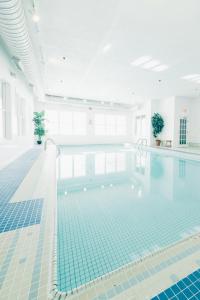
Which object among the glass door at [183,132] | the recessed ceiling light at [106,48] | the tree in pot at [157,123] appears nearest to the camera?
the recessed ceiling light at [106,48]

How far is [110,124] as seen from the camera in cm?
1380

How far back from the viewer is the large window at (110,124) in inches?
523

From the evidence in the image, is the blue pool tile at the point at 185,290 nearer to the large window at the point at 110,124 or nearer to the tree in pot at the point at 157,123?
the tree in pot at the point at 157,123

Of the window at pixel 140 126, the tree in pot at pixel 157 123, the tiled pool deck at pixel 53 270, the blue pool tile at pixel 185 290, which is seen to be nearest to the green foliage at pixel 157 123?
the tree in pot at pixel 157 123

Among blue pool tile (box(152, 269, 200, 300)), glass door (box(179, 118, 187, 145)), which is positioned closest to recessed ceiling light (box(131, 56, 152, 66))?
blue pool tile (box(152, 269, 200, 300))

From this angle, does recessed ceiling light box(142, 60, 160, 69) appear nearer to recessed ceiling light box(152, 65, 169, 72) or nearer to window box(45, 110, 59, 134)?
Answer: recessed ceiling light box(152, 65, 169, 72)

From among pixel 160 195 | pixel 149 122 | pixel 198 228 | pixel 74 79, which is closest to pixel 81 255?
pixel 198 228

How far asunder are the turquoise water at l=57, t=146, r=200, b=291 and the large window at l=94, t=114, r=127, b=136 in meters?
9.29

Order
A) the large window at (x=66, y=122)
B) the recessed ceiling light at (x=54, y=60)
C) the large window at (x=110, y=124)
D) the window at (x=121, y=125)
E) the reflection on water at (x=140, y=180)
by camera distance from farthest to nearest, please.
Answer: the window at (x=121, y=125), the large window at (x=110, y=124), the large window at (x=66, y=122), the recessed ceiling light at (x=54, y=60), the reflection on water at (x=140, y=180)

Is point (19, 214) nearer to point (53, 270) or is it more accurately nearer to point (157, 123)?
point (53, 270)

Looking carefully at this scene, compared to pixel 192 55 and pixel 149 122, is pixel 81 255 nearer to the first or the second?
pixel 192 55

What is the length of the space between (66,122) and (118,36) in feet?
29.7

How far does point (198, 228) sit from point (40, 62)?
5774 millimetres

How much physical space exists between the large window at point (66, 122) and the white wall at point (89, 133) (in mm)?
292
